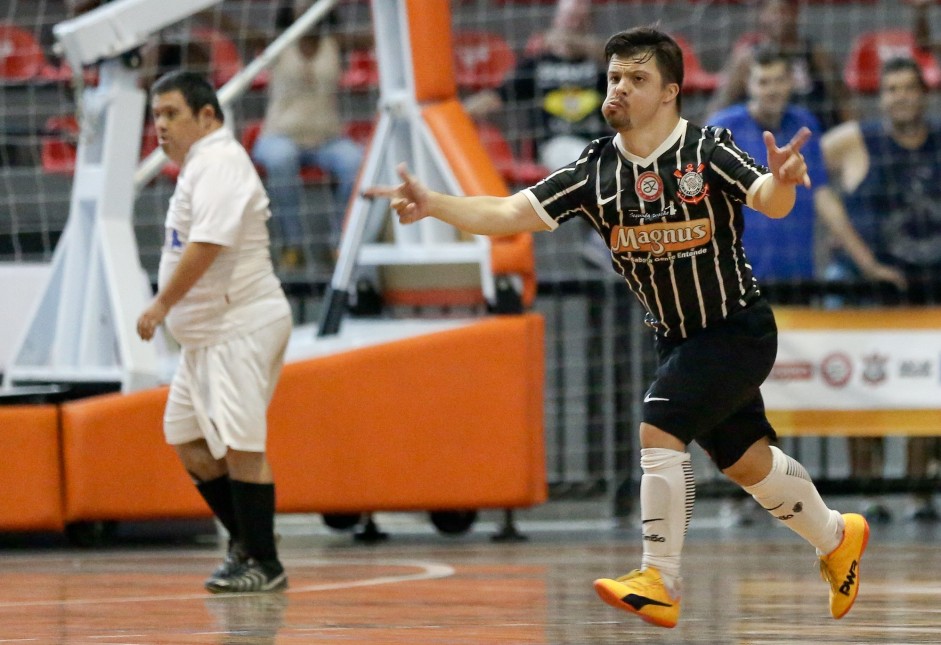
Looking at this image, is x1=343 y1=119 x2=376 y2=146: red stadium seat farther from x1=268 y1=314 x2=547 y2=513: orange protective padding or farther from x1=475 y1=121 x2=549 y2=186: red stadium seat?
x1=268 y1=314 x2=547 y2=513: orange protective padding

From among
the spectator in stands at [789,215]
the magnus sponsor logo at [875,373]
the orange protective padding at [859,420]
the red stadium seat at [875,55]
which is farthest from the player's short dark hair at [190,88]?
A: the red stadium seat at [875,55]

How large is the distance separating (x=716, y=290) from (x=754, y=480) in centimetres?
63

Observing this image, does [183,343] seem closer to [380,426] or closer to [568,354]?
[380,426]

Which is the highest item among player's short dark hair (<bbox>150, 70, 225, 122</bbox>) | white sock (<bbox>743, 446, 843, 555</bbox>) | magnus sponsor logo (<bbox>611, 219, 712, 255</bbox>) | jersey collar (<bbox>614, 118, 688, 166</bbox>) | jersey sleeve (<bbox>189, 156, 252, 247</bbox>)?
player's short dark hair (<bbox>150, 70, 225, 122</bbox>)

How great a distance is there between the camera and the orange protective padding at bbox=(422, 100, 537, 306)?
8.27 meters

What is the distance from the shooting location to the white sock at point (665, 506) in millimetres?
4703

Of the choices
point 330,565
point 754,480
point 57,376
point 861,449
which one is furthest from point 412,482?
point 754,480

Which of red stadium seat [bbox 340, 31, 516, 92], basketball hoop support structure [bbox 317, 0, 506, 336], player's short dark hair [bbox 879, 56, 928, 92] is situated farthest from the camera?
red stadium seat [bbox 340, 31, 516, 92]

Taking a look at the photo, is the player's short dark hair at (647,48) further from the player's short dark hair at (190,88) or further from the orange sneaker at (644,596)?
the player's short dark hair at (190,88)

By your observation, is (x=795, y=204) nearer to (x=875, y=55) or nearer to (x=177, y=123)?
(x=177, y=123)

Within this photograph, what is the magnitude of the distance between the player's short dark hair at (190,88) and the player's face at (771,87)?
379 cm

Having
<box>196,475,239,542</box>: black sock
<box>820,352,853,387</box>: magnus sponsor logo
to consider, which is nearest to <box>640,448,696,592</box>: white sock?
<box>196,475,239,542</box>: black sock

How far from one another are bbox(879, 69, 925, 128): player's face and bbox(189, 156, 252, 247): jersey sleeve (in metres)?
4.65

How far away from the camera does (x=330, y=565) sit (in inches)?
282
